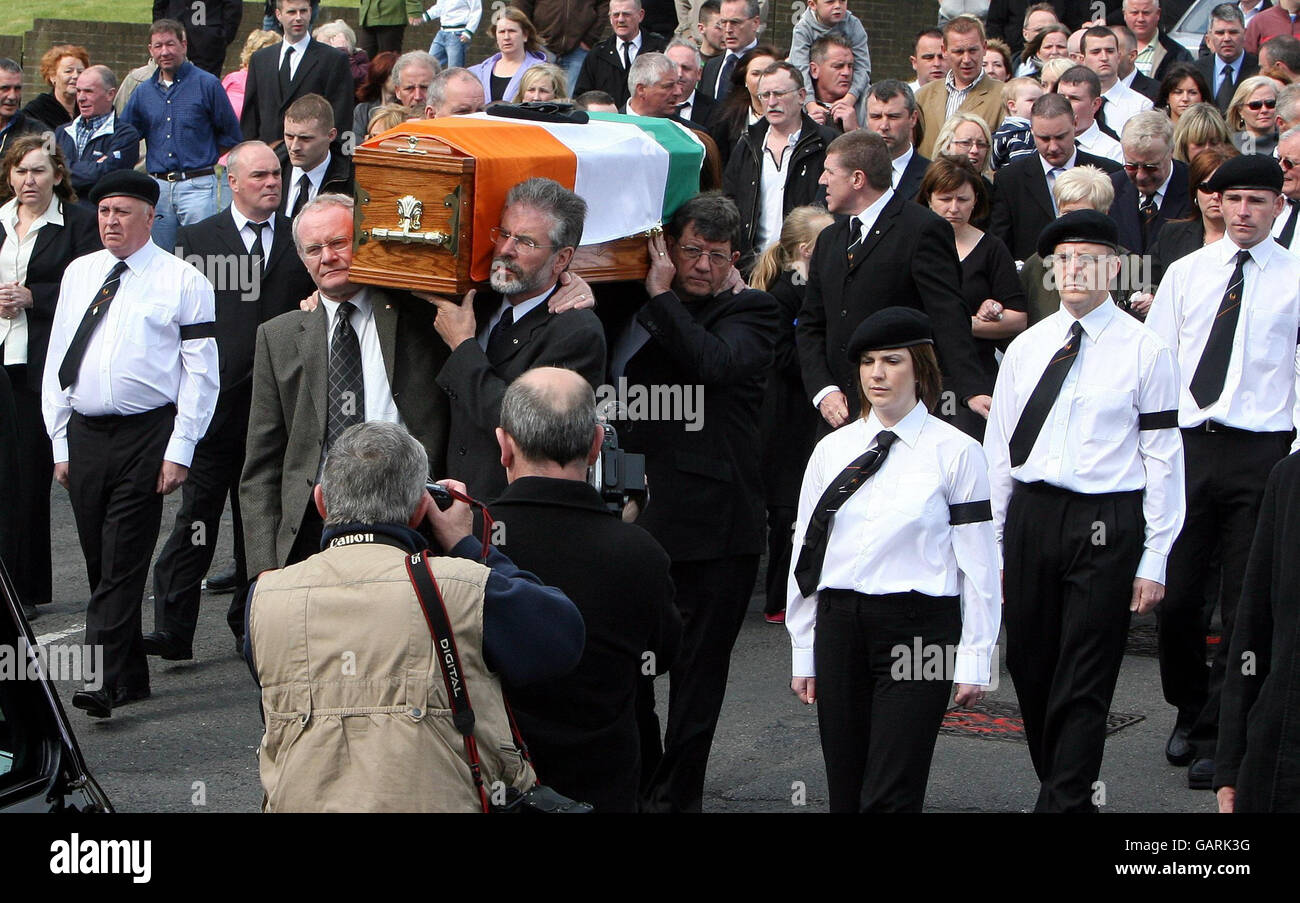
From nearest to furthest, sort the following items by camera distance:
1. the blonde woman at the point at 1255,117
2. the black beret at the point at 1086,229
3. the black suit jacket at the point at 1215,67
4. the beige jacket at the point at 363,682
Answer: the beige jacket at the point at 363,682
the black beret at the point at 1086,229
the blonde woman at the point at 1255,117
the black suit jacket at the point at 1215,67

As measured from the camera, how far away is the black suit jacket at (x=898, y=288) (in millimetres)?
8094

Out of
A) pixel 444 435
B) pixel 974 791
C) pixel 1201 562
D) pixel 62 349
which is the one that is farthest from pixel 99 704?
pixel 1201 562

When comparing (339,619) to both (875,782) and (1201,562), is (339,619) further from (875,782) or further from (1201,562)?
(1201,562)

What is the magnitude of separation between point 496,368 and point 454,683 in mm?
2264

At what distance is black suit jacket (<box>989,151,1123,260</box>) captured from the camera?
10.0 metres

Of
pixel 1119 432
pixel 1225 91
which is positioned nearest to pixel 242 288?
pixel 1119 432

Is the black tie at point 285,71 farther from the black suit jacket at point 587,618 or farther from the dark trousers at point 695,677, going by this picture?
the black suit jacket at point 587,618

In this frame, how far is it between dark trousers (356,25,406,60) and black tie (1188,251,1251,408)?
11137 millimetres

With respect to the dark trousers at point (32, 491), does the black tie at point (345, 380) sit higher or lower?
higher

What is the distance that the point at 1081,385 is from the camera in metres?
6.43

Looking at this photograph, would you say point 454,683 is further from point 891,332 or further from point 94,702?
point 94,702

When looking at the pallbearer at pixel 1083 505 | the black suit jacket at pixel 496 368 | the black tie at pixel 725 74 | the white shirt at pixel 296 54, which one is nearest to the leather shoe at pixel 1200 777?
the pallbearer at pixel 1083 505

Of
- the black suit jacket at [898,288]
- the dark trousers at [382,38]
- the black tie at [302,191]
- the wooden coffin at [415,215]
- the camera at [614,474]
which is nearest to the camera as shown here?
the camera at [614,474]

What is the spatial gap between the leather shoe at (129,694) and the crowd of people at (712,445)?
0.02m
